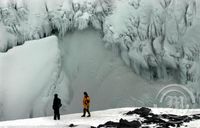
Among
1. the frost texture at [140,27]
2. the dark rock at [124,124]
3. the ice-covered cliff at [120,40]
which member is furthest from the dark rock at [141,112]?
the frost texture at [140,27]

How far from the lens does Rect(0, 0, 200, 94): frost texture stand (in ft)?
73.5

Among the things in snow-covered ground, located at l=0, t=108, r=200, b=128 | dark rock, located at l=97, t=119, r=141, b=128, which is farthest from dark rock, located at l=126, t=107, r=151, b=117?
dark rock, located at l=97, t=119, r=141, b=128

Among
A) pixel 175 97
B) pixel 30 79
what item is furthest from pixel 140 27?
pixel 30 79

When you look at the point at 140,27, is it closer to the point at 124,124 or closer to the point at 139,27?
the point at 139,27

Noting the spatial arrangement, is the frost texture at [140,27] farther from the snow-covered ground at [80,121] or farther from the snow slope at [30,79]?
the snow-covered ground at [80,121]

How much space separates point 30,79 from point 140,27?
635 centimetres

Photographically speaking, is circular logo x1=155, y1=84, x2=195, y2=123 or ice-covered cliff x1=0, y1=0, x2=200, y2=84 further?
ice-covered cliff x1=0, y1=0, x2=200, y2=84

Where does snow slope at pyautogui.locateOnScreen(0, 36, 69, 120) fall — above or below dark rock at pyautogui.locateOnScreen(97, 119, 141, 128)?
above

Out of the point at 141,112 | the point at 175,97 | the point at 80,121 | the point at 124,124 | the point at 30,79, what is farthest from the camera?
the point at 175,97

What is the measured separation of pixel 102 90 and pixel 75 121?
625 cm

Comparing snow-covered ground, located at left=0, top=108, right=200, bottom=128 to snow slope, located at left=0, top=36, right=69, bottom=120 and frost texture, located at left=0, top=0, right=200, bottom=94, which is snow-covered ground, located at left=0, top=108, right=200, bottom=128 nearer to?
snow slope, located at left=0, top=36, right=69, bottom=120

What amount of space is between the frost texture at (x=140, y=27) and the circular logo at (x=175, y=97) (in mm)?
507

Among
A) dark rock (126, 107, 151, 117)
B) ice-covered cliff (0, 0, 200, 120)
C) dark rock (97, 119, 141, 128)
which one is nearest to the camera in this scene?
dark rock (97, 119, 141, 128)

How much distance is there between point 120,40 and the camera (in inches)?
881
